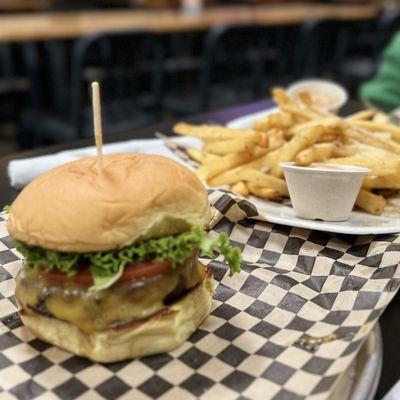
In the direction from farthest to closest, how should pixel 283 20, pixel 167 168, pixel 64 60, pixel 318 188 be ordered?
pixel 283 20
pixel 64 60
pixel 318 188
pixel 167 168

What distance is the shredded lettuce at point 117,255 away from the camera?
1212mm

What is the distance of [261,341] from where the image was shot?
1321 millimetres

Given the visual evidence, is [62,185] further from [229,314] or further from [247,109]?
[247,109]

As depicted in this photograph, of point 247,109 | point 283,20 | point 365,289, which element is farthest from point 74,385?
Answer: point 283,20

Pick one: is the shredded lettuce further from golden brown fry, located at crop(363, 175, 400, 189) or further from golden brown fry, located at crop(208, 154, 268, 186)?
golden brown fry, located at crop(363, 175, 400, 189)

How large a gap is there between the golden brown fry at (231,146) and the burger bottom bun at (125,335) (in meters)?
0.81

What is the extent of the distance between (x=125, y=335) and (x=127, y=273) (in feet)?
0.47

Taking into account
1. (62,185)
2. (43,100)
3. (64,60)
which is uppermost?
(62,185)

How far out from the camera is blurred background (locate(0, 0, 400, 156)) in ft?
13.4

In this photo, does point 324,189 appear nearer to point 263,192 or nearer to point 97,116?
point 263,192

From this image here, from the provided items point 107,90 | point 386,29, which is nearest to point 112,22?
point 107,90

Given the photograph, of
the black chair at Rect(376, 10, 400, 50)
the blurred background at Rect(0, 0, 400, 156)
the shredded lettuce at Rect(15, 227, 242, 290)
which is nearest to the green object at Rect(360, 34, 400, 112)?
the blurred background at Rect(0, 0, 400, 156)

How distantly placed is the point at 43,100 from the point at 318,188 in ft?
14.3

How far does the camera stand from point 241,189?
77.3 inches
